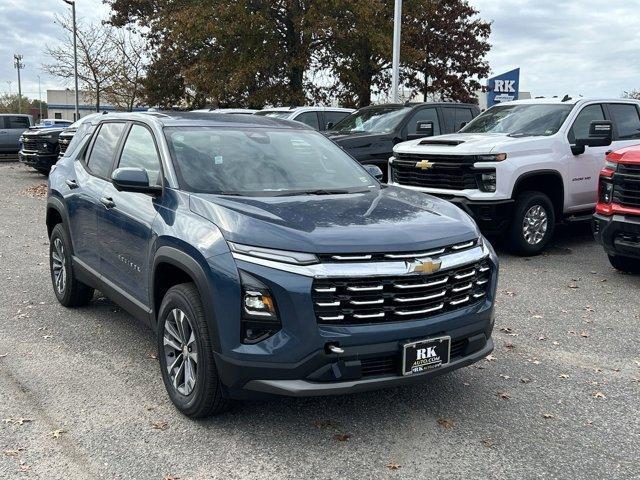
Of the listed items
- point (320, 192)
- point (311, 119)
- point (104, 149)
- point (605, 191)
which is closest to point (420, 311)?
point (320, 192)

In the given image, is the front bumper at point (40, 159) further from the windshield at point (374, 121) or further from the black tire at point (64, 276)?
the black tire at point (64, 276)

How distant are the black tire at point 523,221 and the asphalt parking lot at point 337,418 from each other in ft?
8.41

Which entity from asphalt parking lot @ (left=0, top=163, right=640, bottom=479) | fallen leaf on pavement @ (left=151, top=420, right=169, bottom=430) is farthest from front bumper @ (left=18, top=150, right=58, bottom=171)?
fallen leaf on pavement @ (left=151, top=420, right=169, bottom=430)

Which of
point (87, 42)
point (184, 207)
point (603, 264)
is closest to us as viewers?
point (184, 207)

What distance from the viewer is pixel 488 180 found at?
26.5ft

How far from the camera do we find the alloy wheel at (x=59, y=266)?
236 inches

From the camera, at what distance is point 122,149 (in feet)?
16.9

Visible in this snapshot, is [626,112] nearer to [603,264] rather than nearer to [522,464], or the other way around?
[603,264]

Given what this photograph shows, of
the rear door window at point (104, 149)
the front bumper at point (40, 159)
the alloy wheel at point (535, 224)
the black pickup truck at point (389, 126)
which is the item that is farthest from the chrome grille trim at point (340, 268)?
the front bumper at point (40, 159)

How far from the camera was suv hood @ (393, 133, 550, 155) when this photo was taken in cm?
809

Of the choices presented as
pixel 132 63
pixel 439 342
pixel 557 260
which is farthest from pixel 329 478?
pixel 132 63

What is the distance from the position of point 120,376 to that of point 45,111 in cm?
9624

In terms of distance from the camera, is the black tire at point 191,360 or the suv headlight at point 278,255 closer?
the suv headlight at point 278,255

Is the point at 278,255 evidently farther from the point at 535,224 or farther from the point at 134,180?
the point at 535,224
